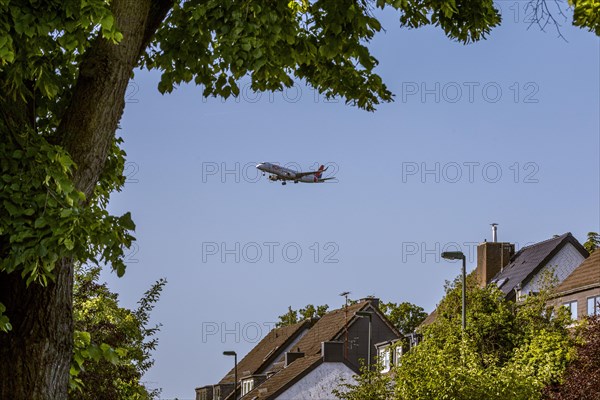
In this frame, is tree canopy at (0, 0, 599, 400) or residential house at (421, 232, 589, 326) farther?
residential house at (421, 232, 589, 326)

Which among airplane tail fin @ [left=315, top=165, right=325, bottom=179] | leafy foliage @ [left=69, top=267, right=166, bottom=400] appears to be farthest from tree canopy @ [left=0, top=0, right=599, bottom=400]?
airplane tail fin @ [left=315, top=165, right=325, bottom=179]

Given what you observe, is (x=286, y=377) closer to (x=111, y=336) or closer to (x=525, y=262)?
(x=525, y=262)

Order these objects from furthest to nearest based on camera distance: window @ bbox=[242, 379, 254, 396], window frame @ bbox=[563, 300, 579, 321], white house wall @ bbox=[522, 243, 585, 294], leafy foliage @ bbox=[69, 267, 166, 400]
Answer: window @ bbox=[242, 379, 254, 396] → white house wall @ bbox=[522, 243, 585, 294] → window frame @ bbox=[563, 300, 579, 321] → leafy foliage @ bbox=[69, 267, 166, 400]

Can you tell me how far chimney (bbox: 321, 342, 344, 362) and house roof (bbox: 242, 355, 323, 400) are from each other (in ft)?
1.31

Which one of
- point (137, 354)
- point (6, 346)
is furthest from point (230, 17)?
point (137, 354)

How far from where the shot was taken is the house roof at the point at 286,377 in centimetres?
6544

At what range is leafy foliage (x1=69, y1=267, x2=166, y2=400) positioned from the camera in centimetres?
2311

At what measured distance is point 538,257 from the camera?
6444 centimetres

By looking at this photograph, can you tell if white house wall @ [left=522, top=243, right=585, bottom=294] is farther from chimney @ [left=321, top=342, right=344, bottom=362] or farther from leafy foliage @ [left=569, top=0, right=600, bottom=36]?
leafy foliage @ [left=569, top=0, right=600, bottom=36]

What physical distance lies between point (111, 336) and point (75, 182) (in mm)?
12995

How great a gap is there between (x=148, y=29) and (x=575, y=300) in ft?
152

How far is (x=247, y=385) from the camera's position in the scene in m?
78.8

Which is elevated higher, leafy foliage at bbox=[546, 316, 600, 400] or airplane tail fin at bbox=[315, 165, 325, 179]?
airplane tail fin at bbox=[315, 165, 325, 179]

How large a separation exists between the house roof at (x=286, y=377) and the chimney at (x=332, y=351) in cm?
40
